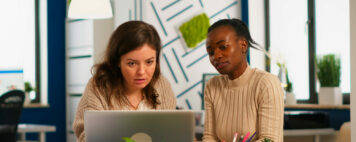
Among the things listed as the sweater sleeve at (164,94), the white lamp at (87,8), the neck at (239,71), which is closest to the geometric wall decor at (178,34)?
the white lamp at (87,8)

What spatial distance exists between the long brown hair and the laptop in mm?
406

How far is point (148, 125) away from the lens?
1237 millimetres

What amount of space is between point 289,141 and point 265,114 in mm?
2104

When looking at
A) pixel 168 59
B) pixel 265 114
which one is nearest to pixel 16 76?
pixel 168 59

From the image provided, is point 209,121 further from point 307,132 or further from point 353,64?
point 307,132

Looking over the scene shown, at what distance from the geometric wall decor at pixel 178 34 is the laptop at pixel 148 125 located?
4116 millimetres

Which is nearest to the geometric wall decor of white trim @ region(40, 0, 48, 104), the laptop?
white trim @ region(40, 0, 48, 104)

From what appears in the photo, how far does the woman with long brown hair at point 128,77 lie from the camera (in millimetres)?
1592

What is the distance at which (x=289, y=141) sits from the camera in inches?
146

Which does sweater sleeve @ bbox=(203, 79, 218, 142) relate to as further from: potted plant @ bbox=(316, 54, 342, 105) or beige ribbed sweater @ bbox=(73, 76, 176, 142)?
potted plant @ bbox=(316, 54, 342, 105)

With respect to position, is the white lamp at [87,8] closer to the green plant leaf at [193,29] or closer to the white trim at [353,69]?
the green plant leaf at [193,29]

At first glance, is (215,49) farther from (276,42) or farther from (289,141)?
(276,42)

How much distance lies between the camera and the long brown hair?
1.63m

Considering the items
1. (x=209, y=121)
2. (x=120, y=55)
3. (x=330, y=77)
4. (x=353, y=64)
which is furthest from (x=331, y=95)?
(x=120, y=55)
